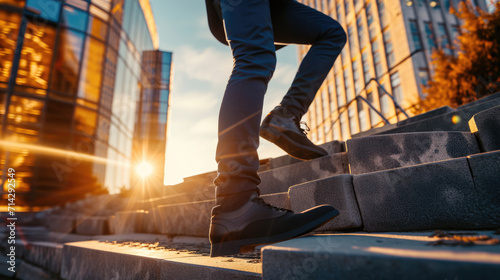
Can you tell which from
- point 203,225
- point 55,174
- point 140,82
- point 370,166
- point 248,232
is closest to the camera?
point 248,232

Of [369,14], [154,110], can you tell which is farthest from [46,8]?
[369,14]

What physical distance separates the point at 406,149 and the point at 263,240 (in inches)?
42.9

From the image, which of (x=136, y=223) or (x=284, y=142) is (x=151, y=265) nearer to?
(x=284, y=142)

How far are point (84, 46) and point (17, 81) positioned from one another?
348cm

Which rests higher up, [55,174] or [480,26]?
[480,26]

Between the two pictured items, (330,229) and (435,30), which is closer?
(330,229)

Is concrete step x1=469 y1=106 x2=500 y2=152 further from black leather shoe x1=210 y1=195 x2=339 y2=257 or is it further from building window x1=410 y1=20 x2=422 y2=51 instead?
building window x1=410 y1=20 x2=422 y2=51

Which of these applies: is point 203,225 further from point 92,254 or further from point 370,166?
point 370,166

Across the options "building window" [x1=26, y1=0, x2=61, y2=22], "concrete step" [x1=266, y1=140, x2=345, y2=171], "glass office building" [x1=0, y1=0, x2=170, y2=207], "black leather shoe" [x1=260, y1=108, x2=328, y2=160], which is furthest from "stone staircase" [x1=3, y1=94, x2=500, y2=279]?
"building window" [x1=26, y1=0, x2=61, y2=22]

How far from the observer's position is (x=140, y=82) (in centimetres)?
2075

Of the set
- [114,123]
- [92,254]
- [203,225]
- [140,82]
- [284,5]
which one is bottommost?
[92,254]

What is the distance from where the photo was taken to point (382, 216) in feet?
3.75

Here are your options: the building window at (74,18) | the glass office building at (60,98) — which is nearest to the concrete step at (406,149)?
the glass office building at (60,98)

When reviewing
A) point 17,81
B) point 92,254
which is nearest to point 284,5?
point 92,254
